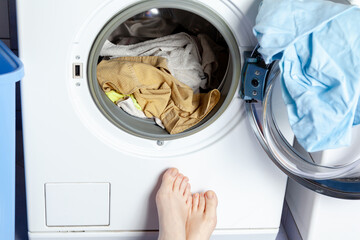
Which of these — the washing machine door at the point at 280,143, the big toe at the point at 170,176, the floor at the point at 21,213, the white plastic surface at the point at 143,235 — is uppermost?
the washing machine door at the point at 280,143

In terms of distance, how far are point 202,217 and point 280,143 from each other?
0.98 feet

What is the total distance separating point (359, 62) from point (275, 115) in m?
0.32

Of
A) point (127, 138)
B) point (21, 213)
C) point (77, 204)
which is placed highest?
point (127, 138)

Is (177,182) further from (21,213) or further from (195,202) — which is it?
(21,213)

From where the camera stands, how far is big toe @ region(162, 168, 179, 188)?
4.43ft

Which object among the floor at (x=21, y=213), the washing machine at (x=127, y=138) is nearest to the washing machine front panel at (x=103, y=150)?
the washing machine at (x=127, y=138)

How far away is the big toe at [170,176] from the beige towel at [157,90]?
104 millimetres

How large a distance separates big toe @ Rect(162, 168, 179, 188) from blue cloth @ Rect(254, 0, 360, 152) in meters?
0.37

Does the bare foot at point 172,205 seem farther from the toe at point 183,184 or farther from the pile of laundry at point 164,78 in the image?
the pile of laundry at point 164,78

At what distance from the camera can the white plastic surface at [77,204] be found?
138 centimetres

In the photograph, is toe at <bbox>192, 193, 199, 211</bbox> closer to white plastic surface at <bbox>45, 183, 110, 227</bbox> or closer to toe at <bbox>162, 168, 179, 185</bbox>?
toe at <bbox>162, 168, 179, 185</bbox>

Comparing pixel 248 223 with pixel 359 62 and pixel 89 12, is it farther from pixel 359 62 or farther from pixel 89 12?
pixel 89 12

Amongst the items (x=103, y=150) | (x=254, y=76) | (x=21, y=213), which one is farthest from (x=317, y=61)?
(x=21, y=213)

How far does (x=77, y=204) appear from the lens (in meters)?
1.40
